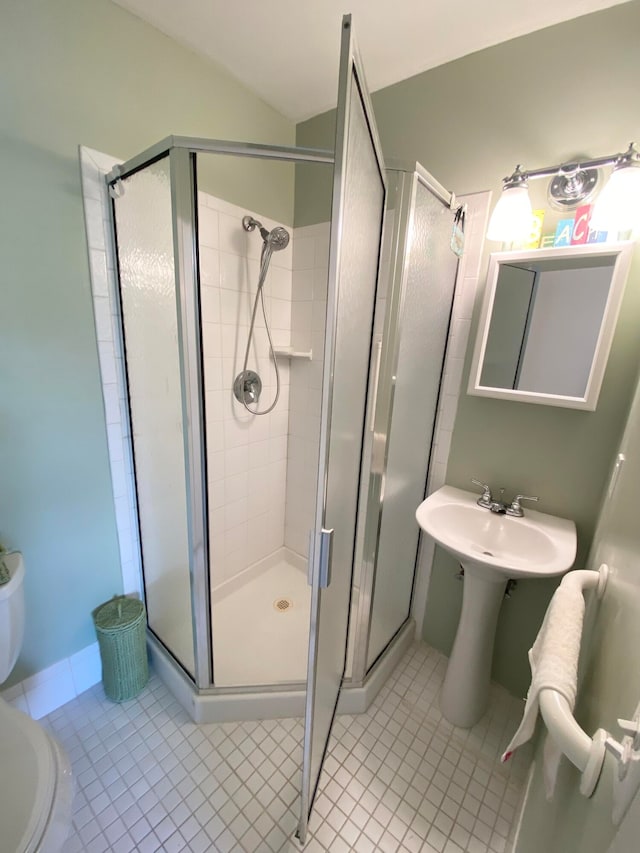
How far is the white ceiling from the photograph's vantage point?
1116 mm

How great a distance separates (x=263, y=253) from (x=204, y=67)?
68 cm

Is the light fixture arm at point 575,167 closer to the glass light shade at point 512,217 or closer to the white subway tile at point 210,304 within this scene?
the glass light shade at point 512,217

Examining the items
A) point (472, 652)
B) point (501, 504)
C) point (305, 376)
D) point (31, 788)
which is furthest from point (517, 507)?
point (31, 788)

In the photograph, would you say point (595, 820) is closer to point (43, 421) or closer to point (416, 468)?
point (416, 468)

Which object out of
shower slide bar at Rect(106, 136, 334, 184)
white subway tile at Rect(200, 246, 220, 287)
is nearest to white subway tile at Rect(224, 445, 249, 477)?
white subway tile at Rect(200, 246, 220, 287)

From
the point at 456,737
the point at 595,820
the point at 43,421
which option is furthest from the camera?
the point at 456,737

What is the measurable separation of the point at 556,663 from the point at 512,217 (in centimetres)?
127

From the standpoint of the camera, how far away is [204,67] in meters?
1.38

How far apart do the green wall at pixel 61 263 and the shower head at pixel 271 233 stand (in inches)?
13.2

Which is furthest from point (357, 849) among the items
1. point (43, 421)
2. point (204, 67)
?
point (204, 67)

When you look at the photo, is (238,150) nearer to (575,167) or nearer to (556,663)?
(575,167)

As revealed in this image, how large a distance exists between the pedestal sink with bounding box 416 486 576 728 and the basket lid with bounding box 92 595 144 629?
1.20 meters

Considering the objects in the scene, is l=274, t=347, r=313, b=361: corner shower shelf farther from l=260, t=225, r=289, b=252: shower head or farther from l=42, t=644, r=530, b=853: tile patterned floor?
l=42, t=644, r=530, b=853: tile patterned floor

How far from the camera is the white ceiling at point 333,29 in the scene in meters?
1.12
